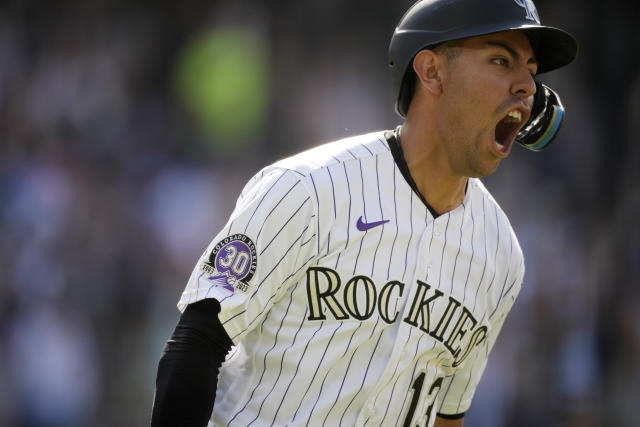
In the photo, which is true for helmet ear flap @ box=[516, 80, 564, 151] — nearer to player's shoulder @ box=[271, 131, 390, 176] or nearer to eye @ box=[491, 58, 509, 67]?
eye @ box=[491, 58, 509, 67]

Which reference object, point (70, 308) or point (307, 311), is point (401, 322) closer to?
point (307, 311)

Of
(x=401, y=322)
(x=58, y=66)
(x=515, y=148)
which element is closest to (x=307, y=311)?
(x=401, y=322)

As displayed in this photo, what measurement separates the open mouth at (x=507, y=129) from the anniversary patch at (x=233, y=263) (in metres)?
0.83

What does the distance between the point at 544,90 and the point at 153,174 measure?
13.1 ft

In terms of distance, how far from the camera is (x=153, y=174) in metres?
6.22

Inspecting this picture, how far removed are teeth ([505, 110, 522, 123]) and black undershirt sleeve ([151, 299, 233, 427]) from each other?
3.48ft

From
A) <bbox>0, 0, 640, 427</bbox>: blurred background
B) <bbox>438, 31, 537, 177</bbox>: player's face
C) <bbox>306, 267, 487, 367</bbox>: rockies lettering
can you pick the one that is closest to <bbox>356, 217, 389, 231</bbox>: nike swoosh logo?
<bbox>306, 267, 487, 367</bbox>: rockies lettering

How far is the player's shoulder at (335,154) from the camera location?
7.70ft

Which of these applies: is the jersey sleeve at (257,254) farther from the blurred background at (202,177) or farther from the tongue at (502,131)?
the blurred background at (202,177)

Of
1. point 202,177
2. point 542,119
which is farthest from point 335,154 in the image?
point 202,177

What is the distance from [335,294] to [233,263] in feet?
0.99

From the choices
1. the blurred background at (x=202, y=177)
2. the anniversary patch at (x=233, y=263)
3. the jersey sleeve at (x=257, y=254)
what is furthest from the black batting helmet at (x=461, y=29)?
the blurred background at (x=202, y=177)

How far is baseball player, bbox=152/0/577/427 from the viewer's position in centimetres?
220

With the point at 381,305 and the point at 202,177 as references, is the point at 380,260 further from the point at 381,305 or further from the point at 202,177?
the point at 202,177
